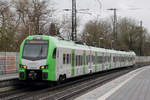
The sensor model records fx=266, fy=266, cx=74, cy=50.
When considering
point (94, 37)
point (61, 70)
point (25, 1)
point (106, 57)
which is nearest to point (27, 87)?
point (61, 70)

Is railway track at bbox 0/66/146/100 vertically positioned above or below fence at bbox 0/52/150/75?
below

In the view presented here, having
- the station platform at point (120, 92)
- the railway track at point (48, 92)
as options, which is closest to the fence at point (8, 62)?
the railway track at point (48, 92)

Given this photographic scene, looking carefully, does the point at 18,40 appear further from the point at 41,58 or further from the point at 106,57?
the point at 41,58

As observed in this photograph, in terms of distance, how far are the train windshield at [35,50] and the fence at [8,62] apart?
182 inches

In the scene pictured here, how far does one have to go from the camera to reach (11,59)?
1986 centimetres

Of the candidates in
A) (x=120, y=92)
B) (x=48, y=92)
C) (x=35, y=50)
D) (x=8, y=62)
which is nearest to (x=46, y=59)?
(x=35, y=50)

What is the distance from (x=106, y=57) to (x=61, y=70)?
1573 cm

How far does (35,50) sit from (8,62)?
225 inches

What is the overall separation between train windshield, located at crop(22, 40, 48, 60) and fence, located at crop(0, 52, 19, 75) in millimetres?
4632

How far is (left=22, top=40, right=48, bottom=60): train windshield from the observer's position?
1425cm

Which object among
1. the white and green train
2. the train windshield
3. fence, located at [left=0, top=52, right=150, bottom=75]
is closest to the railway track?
A: the white and green train

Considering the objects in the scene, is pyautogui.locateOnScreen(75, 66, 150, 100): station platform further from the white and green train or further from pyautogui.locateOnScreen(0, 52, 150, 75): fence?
pyautogui.locateOnScreen(0, 52, 150, 75): fence

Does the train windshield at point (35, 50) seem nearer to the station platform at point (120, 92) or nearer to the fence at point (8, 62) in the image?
the station platform at point (120, 92)

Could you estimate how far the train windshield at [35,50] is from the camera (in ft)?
46.8
